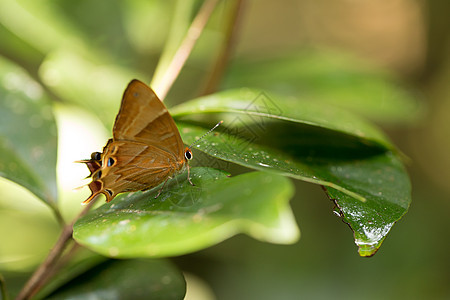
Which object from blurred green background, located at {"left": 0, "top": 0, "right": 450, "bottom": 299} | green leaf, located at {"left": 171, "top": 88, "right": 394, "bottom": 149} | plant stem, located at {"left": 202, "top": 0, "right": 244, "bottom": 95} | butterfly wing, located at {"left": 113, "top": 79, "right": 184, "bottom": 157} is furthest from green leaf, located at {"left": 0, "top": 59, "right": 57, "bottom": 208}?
plant stem, located at {"left": 202, "top": 0, "right": 244, "bottom": 95}

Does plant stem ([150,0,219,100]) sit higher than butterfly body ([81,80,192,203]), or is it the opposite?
plant stem ([150,0,219,100])

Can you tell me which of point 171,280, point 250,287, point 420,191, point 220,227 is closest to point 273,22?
point 420,191

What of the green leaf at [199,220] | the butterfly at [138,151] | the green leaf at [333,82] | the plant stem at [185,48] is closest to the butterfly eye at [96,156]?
the butterfly at [138,151]

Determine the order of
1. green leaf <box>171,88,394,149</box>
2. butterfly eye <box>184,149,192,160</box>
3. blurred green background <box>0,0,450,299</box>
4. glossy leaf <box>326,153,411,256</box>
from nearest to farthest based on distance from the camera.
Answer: glossy leaf <box>326,153,411,256</box>
green leaf <box>171,88,394,149</box>
butterfly eye <box>184,149,192,160</box>
blurred green background <box>0,0,450,299</box>

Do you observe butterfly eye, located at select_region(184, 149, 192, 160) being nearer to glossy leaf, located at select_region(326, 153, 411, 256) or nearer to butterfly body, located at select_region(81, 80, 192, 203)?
butterfly body, located at select_region(81, 80, 192, 203)

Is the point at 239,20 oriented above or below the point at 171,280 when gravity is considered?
above

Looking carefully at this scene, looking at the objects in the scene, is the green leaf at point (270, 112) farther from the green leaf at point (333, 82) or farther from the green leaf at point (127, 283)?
the green leaf at point (333, 82)

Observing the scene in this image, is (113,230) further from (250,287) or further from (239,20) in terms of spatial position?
(250,287)
